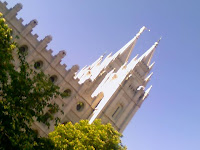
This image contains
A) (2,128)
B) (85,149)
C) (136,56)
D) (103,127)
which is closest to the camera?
(2,128)

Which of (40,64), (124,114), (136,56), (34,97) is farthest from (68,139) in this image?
(136,56)

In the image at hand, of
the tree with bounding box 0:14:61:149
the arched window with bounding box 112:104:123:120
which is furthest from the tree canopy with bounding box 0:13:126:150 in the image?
the arched window with bounding box 112:104:123:120

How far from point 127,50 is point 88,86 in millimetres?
14487

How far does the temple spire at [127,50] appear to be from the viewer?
4747 centimetres

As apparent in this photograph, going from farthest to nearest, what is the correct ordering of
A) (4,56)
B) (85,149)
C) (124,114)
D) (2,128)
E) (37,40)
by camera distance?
(124,114), (37,40), (85,149), (4,56), (2,128)

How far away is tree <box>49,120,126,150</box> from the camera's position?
22.5 meters

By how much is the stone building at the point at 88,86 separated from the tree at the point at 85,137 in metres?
7.21

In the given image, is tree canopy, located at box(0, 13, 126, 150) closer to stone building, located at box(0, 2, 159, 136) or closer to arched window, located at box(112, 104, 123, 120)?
stone building, located at box(0, 2, 159, 136)

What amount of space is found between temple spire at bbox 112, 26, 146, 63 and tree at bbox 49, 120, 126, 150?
22345 mm

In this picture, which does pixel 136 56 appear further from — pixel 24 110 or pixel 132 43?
pixel 24 110

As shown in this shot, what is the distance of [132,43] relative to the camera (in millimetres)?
48344

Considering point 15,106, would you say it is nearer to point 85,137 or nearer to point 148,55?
point 85,137


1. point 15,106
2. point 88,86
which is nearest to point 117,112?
point 88,86

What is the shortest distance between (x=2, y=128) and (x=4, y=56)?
3.76m
